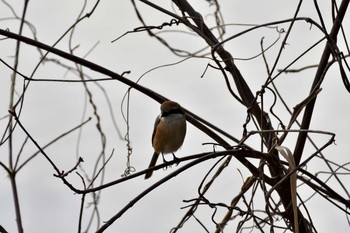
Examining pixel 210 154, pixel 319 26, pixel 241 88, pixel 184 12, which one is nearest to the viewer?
pixel 210 154

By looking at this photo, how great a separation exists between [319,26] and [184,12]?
0.63 meters

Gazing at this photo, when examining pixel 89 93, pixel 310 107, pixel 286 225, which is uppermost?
pixel 89 93

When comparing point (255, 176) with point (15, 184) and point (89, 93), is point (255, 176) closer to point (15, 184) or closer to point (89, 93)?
point (15, 184)

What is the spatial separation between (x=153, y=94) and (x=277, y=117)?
0.40 metres

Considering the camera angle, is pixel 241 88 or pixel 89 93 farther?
pixel 89 93

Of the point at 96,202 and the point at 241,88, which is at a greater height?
the point at 241,88

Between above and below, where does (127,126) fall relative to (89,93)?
below

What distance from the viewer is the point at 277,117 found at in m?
1.95

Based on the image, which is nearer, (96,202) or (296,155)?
(296,155)

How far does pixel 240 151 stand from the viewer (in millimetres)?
1717

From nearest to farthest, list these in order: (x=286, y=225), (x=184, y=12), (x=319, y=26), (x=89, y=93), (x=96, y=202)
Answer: (x=319, y=26), (x=286, y=225), (x=184, y=12), (x=96, y=202), (x=89, y=93)

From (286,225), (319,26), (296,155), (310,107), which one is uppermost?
(319,26)

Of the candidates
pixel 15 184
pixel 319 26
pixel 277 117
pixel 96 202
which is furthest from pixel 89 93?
pixel 319 26

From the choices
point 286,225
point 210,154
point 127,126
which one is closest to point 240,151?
point 210,154
